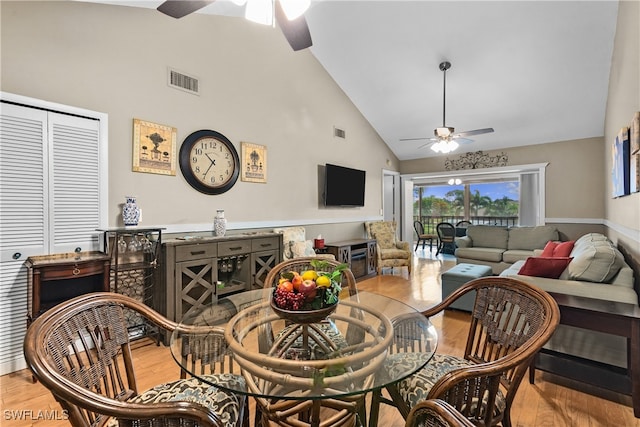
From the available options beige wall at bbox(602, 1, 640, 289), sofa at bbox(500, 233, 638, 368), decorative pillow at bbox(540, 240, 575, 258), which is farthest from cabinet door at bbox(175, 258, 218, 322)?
decorative pillow at bbox(540, 240, 575, 258)

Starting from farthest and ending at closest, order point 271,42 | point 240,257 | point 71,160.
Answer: point 271,42
point 240,257
point 71,160

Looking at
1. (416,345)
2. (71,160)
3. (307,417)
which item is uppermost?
(71,160)

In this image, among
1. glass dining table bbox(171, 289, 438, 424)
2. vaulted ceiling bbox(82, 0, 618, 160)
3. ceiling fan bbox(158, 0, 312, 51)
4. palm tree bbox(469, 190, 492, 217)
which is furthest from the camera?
palm tree bbox(469, 190, 492, 217)

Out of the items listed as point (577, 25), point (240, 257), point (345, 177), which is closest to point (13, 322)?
point (240, 257)

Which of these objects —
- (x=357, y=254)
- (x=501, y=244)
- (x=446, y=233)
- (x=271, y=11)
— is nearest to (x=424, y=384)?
(x=271, y=11)

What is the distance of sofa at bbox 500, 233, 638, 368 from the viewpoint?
212 cm

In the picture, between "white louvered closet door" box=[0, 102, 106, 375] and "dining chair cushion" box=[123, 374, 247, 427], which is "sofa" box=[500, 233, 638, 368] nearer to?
"dining chair cushion" box=[123, 374, 247, 427]

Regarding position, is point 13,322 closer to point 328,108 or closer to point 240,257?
point 240,257

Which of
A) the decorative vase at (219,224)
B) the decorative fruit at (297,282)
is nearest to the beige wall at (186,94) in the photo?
the decorative vase at (219,224)

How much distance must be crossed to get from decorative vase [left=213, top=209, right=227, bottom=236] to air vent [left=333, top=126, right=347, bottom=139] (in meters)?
2.89

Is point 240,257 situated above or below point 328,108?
below

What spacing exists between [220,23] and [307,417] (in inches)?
167

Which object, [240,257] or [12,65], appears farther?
[240,257]

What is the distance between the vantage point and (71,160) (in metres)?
2.55
